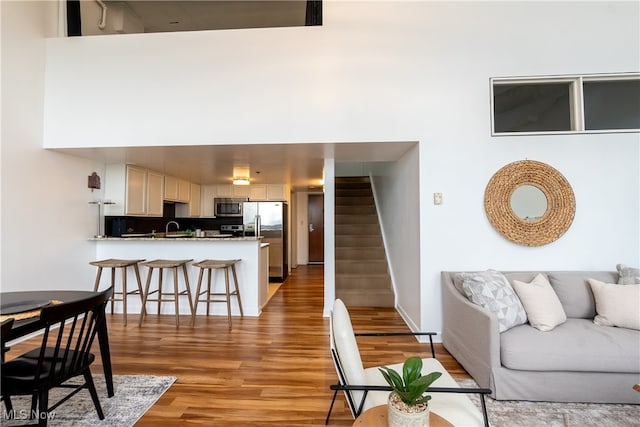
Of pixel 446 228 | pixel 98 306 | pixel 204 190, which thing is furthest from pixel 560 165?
pixel 204 190

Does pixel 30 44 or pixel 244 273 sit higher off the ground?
pixel 30 44

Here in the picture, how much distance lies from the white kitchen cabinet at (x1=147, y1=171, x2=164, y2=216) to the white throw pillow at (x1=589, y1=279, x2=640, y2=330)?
18.4 ft

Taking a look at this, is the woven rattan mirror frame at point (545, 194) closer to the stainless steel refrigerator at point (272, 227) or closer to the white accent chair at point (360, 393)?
the white accent chair at point (360, 393)

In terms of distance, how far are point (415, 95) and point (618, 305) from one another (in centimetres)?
243

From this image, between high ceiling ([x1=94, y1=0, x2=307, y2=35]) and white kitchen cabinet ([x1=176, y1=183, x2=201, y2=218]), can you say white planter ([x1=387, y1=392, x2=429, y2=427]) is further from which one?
white kitchen cabinet ([x1=176, y1=183, x2=201, y2=218])

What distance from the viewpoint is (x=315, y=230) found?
333 inches

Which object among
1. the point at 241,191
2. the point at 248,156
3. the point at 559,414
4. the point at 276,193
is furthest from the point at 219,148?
the point at 559,414

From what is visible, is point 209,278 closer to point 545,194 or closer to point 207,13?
point 545,194

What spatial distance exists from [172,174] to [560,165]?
5.56 metres

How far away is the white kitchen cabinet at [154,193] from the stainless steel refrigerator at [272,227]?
167 cm

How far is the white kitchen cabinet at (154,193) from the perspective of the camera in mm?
4900

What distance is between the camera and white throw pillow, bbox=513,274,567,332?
226 cm

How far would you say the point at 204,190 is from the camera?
268 inches

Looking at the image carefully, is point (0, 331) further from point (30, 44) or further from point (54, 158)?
point (30, 44)
